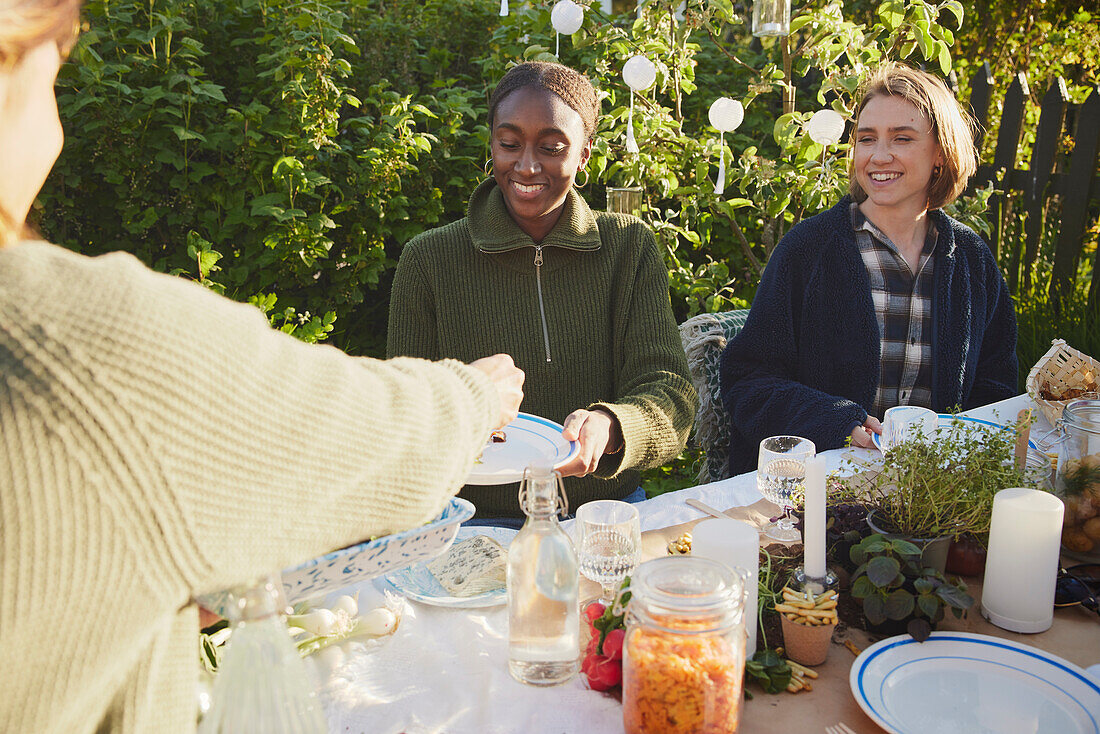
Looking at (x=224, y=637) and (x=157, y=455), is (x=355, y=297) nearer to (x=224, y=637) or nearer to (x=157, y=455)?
(x=224, y=637)

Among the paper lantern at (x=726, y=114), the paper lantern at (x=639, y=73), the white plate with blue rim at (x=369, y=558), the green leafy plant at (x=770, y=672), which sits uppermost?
the paper lantern at (x=639, y=73)

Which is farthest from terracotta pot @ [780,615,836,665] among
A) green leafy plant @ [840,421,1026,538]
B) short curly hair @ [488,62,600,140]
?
short curly hair @ [488,62,600,140]

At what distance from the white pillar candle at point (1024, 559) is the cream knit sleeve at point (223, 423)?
0.92 m

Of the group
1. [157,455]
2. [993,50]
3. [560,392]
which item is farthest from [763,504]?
[993,50]

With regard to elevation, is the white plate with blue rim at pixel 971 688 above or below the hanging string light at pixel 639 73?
below

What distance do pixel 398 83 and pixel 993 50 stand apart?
490cm

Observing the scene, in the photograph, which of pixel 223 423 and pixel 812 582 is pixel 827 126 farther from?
pixel 223 423

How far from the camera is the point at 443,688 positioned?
3.88 ft

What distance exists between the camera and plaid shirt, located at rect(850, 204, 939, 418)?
2689mm

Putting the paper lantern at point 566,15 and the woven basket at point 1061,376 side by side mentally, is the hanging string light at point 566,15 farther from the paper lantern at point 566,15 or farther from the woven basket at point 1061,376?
the woven basket at point 1061,376

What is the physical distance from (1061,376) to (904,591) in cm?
126

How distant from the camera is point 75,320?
2.37ft

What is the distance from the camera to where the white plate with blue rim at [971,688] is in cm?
108

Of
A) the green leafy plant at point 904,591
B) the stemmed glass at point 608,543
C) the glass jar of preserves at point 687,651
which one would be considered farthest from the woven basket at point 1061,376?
the glass jar of preserves at point 687,651
